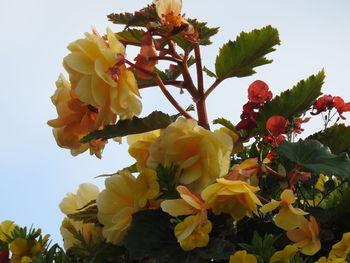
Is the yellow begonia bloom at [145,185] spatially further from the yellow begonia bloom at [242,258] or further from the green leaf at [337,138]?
the green leaf at [337,138]

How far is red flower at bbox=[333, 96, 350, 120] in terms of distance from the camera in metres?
1.49

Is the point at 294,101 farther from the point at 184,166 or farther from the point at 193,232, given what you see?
the point at 193,232

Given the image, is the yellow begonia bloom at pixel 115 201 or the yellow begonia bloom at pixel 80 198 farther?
the yellow begonia bloom at pixel 80 198

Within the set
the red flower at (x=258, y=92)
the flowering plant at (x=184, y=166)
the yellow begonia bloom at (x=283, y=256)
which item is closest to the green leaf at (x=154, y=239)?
the flowering plant at (x=184, y=166)

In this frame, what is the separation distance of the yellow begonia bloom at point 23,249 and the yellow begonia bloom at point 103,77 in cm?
31

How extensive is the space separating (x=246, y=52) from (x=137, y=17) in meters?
0.27

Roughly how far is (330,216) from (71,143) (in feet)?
1.81

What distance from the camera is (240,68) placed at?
1326 millimetres

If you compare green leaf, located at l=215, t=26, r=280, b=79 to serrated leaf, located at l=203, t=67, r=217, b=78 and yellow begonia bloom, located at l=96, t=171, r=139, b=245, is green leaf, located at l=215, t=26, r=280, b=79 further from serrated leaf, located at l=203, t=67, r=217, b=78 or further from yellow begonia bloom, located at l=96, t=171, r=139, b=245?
yellow begonia bloom, located at l=96, t=171, r=139, b=245

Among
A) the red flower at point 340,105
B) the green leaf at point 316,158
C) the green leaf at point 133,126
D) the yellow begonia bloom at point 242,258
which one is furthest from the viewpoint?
the red flower at point 340,105

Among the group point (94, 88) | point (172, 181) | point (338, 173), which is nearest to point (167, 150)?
point (172, 181)

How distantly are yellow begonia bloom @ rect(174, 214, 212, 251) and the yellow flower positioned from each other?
11.9 inches

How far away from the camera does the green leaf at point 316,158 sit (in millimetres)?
987

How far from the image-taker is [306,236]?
0.99 metres
